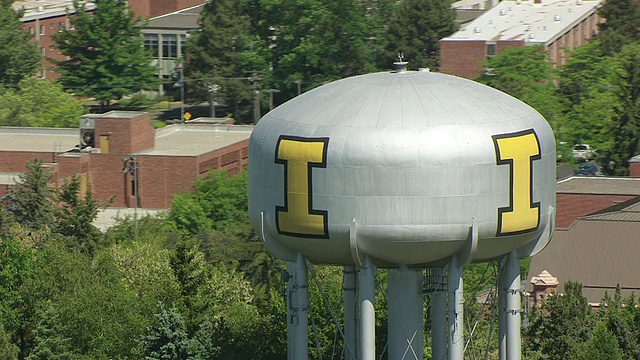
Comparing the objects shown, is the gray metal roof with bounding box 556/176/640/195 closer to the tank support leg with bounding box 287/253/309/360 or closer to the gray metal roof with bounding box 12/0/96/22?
the tank support leg with bounding box 287/253/309/360

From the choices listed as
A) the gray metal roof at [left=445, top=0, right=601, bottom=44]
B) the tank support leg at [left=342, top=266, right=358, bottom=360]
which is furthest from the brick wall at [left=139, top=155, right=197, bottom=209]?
the tank support leg at [left=342, top=266, right=358, bottom=360]

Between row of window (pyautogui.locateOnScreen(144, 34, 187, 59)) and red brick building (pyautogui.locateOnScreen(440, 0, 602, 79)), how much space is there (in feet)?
74.0

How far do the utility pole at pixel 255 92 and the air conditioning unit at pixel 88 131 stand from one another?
18.2m

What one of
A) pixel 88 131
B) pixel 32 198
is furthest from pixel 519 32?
pixel 32 198

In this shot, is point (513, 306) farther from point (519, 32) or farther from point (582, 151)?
point (519, 32)

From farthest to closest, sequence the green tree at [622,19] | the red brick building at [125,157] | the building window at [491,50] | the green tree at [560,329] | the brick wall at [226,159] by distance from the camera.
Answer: the green tree at [622,19], the building window at [491,50], the brick wall at [226,159], the red brick building at [125,157], the green tree at [560,329]

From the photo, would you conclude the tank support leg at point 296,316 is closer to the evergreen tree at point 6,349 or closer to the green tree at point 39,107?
the evergreen tree at point 6,349

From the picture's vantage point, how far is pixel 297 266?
4397cm

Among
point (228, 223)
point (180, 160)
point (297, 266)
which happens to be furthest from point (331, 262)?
point (180, 160)

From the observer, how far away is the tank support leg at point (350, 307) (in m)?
47.2

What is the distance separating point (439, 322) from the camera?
1833 inches

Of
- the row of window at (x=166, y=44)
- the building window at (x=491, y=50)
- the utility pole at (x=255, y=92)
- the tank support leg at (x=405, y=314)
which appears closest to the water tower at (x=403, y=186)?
the tank support leg at (x=405, y=314)

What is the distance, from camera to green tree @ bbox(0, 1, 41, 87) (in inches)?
5005

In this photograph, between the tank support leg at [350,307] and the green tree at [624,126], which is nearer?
the tank support leg at [350,307]
